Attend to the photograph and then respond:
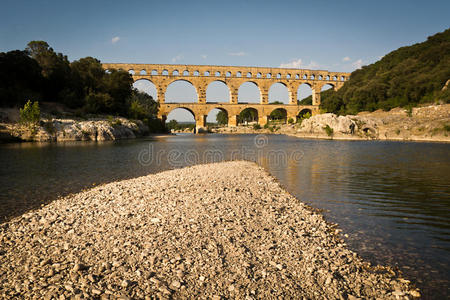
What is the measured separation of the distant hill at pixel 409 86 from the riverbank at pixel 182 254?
125 ft

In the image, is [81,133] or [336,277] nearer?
[336,277]

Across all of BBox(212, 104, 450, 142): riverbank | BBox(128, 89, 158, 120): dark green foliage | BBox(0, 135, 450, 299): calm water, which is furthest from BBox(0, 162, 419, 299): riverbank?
BBox(128, 89, 158, 120): dark green foliage

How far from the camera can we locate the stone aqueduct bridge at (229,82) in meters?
59.7

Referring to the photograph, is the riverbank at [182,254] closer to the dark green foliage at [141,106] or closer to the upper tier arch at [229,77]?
the dark green foliage at [141,106]

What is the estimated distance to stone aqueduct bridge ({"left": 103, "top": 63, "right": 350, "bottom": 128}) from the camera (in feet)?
196

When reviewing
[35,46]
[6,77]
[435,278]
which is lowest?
[435,278]

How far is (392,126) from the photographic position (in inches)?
1299

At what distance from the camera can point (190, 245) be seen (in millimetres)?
3973

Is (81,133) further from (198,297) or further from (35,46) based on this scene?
(198,297)

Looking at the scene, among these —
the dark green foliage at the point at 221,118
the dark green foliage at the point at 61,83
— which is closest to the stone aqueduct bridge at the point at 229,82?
the dark green foliage at the point at 61,83

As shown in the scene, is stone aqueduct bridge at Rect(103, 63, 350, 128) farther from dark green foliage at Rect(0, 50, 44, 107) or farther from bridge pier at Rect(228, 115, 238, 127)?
dark green foliage at Rect(0, 50, 44, 107)

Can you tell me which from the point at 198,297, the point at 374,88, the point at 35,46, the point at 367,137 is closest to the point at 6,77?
the point at 35,46

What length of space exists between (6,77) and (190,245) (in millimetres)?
35478

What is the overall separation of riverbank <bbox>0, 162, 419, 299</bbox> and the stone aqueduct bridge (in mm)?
54537
